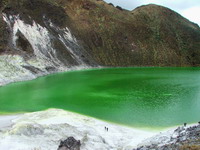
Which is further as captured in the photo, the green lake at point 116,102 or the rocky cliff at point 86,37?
the rocky cliff at point 86,37

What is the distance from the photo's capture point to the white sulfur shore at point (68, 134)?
69.2 feet

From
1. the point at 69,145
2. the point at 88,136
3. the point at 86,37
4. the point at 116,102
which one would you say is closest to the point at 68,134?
the point at 88,136

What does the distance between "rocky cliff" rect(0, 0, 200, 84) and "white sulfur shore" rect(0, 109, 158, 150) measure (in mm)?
37879

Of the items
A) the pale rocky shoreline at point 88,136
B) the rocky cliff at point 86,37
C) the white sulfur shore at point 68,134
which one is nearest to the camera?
the pale rocky shoreline at point 88,136

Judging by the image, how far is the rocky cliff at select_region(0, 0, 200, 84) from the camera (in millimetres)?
81875

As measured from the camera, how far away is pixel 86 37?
387 feet

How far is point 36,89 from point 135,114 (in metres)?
27.7

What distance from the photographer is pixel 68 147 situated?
1931 cm

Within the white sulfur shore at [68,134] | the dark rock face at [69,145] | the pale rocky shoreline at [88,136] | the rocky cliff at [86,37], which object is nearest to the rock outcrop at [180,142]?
the pale rocky shoreline at [88,136]

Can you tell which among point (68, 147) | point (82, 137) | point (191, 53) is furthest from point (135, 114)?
point (191, 53)

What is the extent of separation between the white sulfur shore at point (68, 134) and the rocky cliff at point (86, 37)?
37.9 meters

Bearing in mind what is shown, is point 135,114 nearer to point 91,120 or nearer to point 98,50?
point 91,120

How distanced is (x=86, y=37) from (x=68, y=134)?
317ft

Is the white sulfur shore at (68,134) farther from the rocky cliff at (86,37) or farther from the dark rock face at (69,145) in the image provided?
the rocky cliff at (86,37)
